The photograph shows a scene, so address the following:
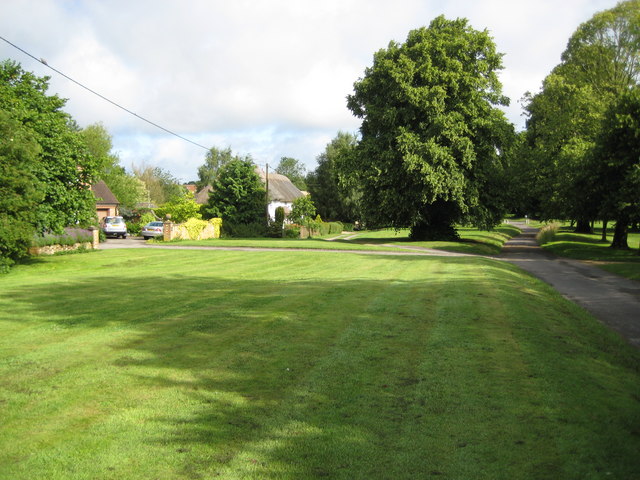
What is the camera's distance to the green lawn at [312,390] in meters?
4.07

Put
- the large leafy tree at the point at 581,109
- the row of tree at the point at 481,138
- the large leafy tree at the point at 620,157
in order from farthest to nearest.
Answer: the large leafy tree at the point at 581,109 < the row of tree at the point at 481,138 < the large leafy tree at the point at 620,157

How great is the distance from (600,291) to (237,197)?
136 ft

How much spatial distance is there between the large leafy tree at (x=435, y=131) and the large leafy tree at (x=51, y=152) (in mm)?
19522

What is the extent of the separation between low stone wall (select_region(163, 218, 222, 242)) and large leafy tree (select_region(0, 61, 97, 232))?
18883 mm

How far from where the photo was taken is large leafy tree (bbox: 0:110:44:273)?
1764 centimetres

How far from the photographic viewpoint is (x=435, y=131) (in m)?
35.2

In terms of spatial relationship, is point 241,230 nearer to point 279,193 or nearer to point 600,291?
point 279,193

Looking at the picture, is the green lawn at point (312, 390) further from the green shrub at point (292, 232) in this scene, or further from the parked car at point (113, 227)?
the green shrub at point (292, 232)

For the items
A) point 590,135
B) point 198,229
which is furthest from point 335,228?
point 590,135

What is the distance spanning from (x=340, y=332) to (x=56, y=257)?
20.3m

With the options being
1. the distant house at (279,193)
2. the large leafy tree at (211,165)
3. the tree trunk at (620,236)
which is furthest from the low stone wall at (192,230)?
the large leafy tree at (211,165)

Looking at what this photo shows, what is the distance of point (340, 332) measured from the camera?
8.26 meters

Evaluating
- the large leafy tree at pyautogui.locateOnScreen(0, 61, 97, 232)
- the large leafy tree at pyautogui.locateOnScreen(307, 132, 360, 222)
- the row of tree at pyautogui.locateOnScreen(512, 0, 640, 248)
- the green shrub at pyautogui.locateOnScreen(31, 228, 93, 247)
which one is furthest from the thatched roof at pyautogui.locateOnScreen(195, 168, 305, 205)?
the large leafy tree at pyautogui.locateOnScreen(0, 61, 97, 232)

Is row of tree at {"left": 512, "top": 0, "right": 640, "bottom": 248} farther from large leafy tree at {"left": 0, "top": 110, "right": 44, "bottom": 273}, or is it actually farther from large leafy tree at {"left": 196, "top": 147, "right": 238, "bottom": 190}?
large leafy tree at {"left": 196, "top": 147, "right": 238, "bottom": 190}
